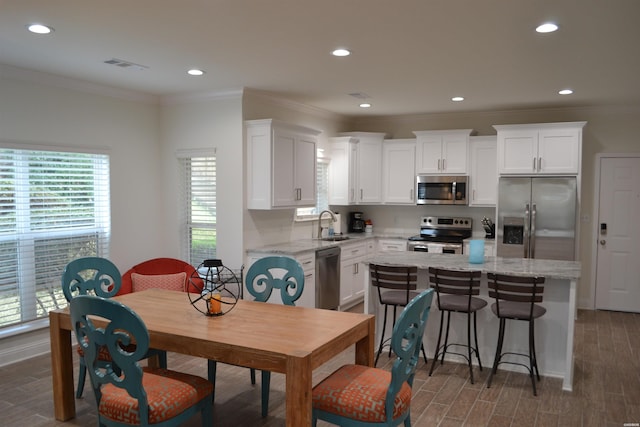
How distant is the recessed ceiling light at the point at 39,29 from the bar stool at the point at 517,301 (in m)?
3.65

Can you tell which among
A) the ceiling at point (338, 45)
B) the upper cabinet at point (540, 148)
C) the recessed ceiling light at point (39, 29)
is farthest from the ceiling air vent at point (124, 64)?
the upper cabinet at point (540, 148)

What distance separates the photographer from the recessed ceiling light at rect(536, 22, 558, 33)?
3.22 m

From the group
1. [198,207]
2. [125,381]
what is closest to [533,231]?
[198,207]

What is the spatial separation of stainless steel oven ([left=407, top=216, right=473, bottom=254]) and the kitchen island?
6.60ft

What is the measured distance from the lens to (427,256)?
482cm

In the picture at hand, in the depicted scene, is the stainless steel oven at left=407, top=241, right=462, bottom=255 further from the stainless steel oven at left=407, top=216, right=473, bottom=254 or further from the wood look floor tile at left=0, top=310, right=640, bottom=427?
the wood look floor tile at left=0, top=310, right=640, bottom=427

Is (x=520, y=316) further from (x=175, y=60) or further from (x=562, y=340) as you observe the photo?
(x=175, y=60)

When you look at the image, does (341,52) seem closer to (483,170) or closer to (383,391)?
(383,391)

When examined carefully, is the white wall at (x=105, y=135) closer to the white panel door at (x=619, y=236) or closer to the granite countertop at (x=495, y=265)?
the granite countertop at (x=495, y=265)

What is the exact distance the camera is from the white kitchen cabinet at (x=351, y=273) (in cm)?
643

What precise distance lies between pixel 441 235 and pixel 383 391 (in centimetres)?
483

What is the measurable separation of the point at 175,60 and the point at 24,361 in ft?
9.85

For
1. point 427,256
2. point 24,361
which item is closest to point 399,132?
point 427,256

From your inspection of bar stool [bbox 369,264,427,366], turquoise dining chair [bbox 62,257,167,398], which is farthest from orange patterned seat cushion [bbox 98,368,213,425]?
bar stool [bbox 369,264,427,366]
